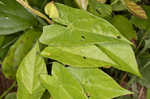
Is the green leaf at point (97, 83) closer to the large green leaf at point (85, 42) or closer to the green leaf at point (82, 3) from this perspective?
the large green leaf at point (85, 42)

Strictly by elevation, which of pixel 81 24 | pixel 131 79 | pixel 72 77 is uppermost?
pixel 81 24

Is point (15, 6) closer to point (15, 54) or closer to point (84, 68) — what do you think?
point (15, 54)

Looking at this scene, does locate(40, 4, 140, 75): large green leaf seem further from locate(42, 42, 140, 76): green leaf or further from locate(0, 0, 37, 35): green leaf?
locate(0, 0, 37, 35): green leaf

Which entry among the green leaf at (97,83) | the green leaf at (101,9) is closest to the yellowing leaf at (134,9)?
the green leaf at (101,9)

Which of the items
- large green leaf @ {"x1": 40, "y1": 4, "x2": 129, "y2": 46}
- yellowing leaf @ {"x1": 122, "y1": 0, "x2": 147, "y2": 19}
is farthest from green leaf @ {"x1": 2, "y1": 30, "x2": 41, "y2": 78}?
yellowing leaf @ {"x1": 122, "y1": 0, "x2": 147, "y2": 19}

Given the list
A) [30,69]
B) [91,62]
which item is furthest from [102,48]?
[30,69]
